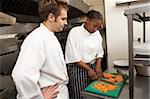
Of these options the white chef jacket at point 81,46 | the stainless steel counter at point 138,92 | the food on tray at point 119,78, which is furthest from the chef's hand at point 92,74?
the stainless steel counter at point 138,92

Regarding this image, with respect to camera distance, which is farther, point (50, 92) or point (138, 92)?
point (138, 92)

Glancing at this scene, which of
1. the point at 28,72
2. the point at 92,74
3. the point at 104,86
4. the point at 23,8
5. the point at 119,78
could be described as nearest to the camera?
the point at 28,72

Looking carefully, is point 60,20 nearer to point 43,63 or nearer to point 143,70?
point 43,63

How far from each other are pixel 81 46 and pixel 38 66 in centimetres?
78

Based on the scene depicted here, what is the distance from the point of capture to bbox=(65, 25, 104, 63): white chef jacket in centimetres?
157

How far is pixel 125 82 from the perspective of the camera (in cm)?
126

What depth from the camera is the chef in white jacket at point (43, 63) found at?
831 mm

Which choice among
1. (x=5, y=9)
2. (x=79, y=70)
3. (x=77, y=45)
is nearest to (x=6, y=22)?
(x=5, y=9)

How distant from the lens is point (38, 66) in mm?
864

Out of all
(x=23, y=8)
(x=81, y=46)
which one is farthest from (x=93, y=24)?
(x=23, y=8)

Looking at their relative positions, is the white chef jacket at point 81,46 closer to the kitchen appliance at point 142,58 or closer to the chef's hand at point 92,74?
the chef's hand at point 92,74

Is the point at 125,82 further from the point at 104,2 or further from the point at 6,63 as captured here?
the point at 104,2

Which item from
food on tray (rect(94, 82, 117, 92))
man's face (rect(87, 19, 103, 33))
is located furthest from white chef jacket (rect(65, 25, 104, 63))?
food on tray (rect(94, 82, 117, 92))

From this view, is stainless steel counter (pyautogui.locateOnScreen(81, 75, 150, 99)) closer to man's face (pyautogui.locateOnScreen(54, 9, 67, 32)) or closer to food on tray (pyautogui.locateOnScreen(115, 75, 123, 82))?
food on tray (pyautogui.locateOnScreen(115, 75, 123, 82))
